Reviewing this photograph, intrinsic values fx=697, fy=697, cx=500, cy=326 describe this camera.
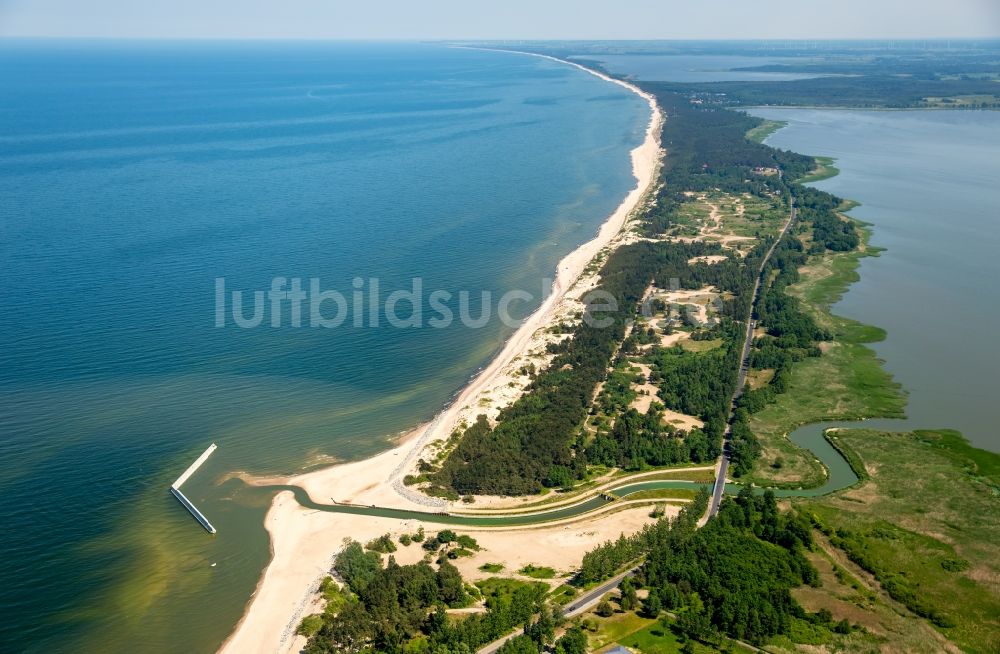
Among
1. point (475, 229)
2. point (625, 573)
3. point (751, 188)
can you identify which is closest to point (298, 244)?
point (475, 229)

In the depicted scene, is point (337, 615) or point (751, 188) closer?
point (337, 615)

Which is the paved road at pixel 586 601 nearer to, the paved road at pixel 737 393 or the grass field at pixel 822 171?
the paved road at pixel 737 393

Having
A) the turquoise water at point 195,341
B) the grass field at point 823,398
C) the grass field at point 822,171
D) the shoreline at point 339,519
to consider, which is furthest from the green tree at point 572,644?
the grass field at point 822,171

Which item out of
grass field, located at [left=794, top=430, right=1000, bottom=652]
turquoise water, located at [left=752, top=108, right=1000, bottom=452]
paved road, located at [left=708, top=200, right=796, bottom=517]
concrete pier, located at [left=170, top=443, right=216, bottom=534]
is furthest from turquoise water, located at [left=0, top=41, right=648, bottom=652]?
turquoise water, located at [left=752, top=108, right=1000, bottom=452]

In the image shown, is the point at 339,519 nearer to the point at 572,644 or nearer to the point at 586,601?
the point at 586,601

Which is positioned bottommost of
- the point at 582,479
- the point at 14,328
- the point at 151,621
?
the point at 151,621

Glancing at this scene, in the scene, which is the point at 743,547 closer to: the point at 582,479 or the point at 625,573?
the point at 625,573

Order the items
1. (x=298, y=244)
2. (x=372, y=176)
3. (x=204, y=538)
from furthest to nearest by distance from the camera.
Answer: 1. (x=372, y=176)
2. (x=298, y=244)
3. (x=204, y=538)
